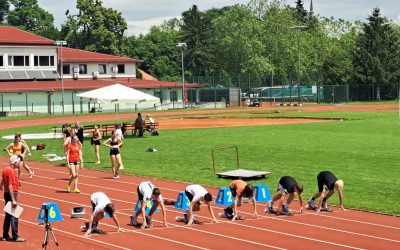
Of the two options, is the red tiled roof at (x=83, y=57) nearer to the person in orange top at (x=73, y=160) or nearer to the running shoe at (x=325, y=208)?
the person in orange top at (x=73, y=160)

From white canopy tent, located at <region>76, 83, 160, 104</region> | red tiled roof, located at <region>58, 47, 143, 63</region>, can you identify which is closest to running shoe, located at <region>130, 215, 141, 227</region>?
white canopy tent, located at <region>76, 83, 160, 104</region>

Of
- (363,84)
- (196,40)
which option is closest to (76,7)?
(196,40)

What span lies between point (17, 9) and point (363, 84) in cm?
8708

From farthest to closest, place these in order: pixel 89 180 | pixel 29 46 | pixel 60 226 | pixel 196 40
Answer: pixel 196 40
pixel 29 46
pixel 89 180
pixel 60 226

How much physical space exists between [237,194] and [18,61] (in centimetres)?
7916

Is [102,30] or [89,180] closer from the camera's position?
[89,180]

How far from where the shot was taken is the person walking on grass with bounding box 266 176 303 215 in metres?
24.3

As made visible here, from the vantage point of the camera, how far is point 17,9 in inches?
6949

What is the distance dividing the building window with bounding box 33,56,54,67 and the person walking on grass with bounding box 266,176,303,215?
258ft

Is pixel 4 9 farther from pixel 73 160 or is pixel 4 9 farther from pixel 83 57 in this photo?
pixel 73 160

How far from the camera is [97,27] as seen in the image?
128m

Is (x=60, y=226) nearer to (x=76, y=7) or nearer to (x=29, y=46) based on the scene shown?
(x=29, y=46)

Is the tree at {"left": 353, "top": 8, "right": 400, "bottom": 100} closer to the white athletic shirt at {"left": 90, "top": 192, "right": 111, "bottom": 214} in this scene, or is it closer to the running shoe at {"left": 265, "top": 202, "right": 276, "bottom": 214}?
the running shoe at {"left": 265, "top": 202, "right": 276, "bottom": 214}

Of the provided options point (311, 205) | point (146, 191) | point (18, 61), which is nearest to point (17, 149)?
point (146, 191)
